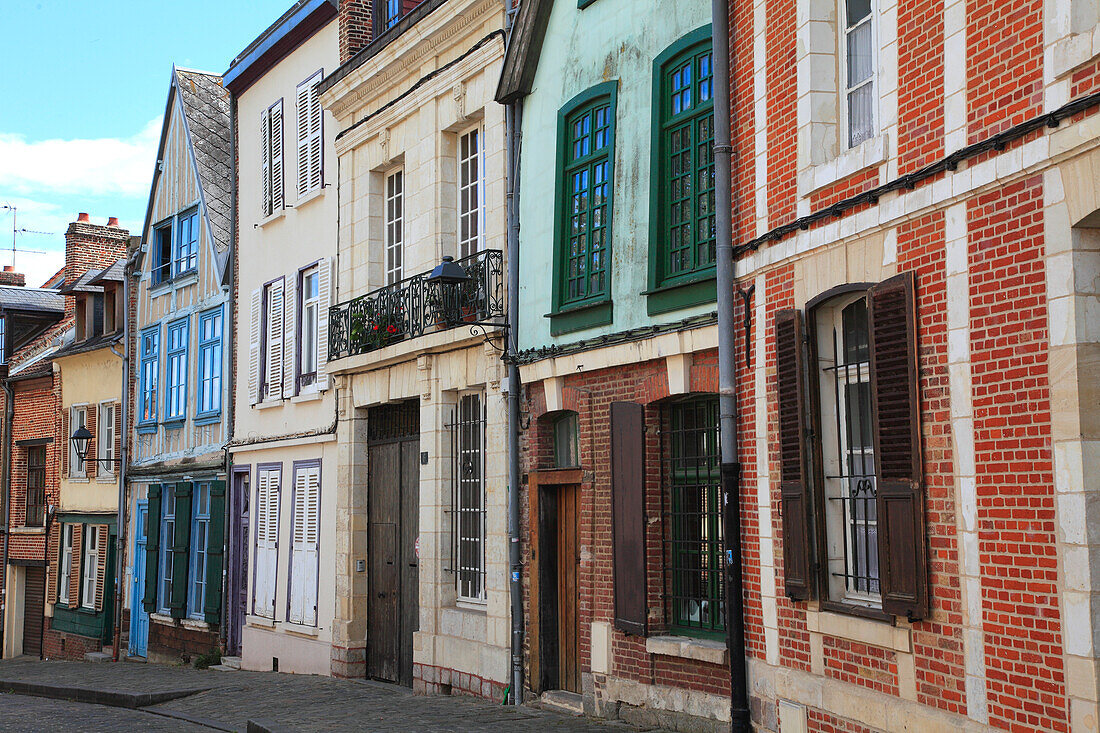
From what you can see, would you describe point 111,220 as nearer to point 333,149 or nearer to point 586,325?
point 333,149

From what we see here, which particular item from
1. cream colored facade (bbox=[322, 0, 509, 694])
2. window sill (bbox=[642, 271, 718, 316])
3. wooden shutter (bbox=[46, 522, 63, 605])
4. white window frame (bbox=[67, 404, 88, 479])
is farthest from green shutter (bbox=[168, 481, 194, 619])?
window sill (bbox=[642, 271, 718, 316])

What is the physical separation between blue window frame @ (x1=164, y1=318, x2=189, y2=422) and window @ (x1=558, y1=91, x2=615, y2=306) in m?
12.5

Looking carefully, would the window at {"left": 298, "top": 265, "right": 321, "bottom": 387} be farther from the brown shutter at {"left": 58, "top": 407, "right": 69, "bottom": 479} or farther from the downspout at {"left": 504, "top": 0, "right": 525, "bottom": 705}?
the brown shutter at {"left": 58, "top": 407, "right": 69, "bottom": 479}

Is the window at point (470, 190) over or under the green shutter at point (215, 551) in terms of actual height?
over

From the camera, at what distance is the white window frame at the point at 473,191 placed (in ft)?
48.3

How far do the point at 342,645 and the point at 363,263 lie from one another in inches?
196

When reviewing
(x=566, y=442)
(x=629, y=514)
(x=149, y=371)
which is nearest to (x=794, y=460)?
(x=629, y=514)

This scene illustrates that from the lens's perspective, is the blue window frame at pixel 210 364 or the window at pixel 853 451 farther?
the blue window frame at pixel 210 364

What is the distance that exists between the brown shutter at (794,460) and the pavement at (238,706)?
2.61m

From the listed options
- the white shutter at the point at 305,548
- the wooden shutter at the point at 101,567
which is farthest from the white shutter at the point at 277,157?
the wooden shutter at the point at 101,567

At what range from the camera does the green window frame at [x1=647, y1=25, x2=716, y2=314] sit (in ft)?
34.8

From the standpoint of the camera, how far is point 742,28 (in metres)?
10.1

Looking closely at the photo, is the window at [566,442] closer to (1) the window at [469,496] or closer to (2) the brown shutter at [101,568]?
(1) the window at [469,496]

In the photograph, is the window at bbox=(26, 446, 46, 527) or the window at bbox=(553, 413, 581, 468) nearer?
the window at bbox=(553, 413, 581, 468)
